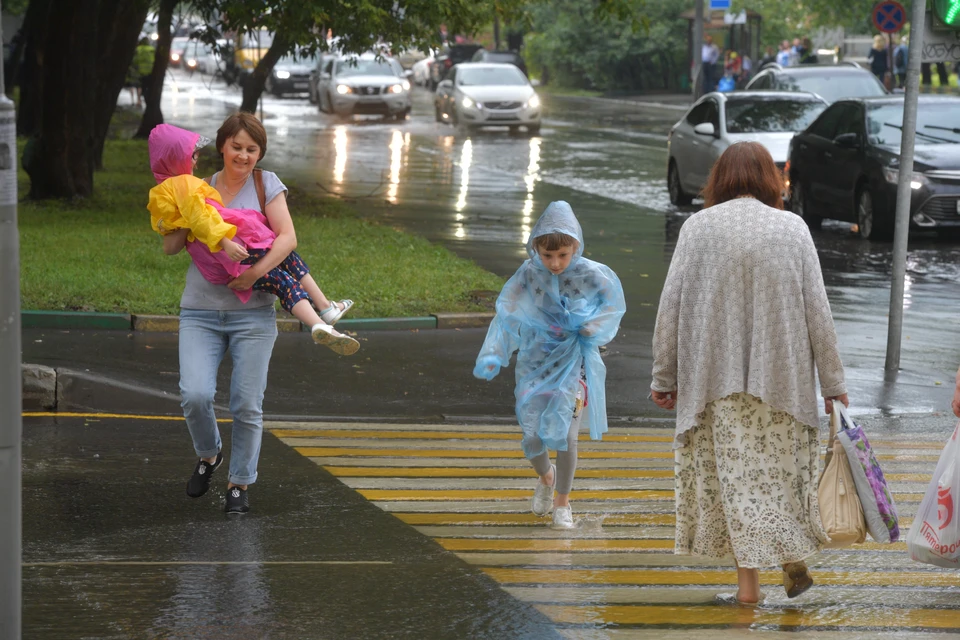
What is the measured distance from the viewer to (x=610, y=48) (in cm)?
5372

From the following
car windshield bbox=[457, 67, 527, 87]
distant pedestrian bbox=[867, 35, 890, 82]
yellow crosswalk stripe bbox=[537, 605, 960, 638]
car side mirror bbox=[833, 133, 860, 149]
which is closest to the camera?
yellow crosswalk stripe bbox=[537, 605, 960, 638]

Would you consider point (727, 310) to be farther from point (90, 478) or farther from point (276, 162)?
point (276, 162)

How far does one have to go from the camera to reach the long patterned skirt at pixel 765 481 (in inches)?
198

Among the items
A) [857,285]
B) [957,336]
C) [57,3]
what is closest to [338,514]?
[957,336]

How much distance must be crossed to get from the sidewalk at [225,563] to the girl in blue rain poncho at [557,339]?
0.70 meters

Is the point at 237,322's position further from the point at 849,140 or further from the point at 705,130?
the point at 705,130

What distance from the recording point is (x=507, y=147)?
101ft

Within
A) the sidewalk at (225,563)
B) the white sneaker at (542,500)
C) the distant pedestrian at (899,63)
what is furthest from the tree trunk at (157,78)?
the white sneaker at (542,500)

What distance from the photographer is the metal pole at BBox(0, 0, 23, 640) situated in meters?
3.75

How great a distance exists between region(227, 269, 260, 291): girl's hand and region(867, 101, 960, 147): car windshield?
1234 centimetres

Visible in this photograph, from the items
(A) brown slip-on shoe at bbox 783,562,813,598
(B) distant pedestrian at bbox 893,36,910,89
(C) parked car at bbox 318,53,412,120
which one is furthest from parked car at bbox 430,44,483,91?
(A) brown slip-on shoe at bbox 783,562,813,598

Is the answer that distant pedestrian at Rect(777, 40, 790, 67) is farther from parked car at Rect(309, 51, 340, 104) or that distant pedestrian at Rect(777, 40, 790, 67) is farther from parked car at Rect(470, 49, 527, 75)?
parked car at Rect(309, 51, 340, 104)

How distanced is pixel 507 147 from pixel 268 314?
81.2ft

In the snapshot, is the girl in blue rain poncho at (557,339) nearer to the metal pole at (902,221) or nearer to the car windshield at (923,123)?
the metal pole at (902,221)
